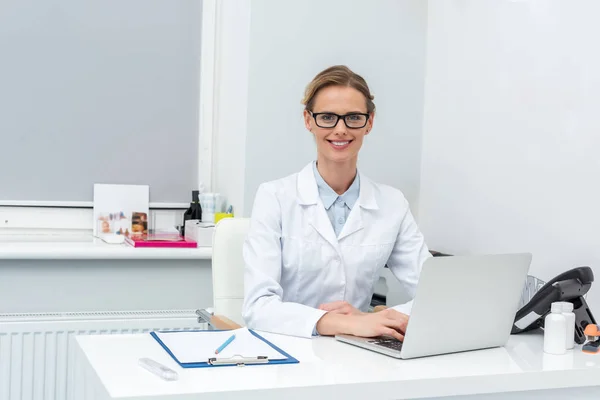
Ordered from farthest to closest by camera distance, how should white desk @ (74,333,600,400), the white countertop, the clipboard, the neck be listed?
the white countertop
the neck
the clipboard
white desk @ (74,333,600,400)

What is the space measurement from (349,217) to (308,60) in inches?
45.8

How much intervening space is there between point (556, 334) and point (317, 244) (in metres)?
0.70

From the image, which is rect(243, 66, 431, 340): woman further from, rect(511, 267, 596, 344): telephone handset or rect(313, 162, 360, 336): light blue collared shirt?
rect(511, 267, 596, 344): telephone handset

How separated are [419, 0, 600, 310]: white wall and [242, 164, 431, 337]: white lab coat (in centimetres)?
51

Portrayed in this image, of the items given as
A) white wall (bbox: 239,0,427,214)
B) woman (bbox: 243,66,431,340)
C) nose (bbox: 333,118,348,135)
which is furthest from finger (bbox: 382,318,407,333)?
white wall (bbox: 239,0,427,214)

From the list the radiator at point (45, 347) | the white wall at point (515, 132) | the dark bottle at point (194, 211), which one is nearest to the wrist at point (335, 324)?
the white wall at point (515, 132)

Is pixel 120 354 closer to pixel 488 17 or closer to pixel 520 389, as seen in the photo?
pixel 520 389

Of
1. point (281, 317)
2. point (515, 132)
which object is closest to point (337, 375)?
point (281, 317)

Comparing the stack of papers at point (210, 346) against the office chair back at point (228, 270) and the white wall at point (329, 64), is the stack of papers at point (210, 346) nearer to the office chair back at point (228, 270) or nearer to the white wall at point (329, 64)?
the office chair back at point (228, 270)

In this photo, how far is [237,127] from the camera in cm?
315

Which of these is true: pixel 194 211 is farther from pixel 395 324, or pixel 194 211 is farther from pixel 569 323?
pixel 569 323

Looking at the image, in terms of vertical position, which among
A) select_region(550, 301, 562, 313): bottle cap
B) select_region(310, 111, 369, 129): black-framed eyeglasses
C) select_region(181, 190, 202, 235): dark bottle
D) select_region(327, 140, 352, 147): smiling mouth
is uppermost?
select_region(310, 111, 369, 129): black-framed eyeglasses

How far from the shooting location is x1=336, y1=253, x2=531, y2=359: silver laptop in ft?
5.02

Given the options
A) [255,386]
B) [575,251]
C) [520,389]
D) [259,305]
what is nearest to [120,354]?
[255,386]
